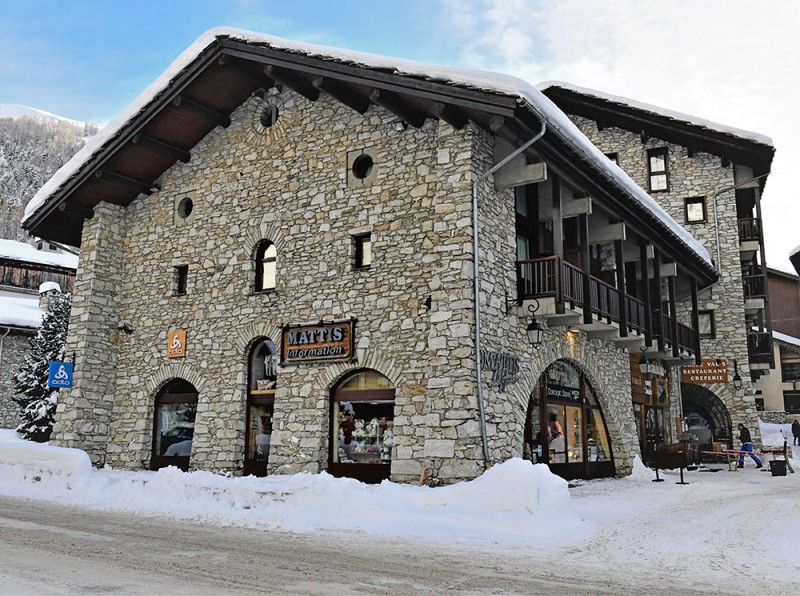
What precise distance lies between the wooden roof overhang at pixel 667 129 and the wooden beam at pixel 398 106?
49.9 ft

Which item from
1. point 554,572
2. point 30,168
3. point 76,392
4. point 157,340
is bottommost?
point 554,572

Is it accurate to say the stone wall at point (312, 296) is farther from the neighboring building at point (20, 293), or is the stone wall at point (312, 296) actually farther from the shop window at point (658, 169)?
the neighboring building at point (20, 293)

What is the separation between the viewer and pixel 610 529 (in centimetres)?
891

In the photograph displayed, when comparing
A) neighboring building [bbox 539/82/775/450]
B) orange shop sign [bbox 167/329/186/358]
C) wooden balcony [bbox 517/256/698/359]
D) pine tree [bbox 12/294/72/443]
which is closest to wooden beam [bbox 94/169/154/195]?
orange shop sign [bbox 167/329/186/358]

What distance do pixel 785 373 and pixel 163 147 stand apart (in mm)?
35595

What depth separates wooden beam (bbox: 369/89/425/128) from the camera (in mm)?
13164

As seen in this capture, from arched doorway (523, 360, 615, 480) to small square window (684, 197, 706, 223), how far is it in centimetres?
1205

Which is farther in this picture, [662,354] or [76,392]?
[662,354]

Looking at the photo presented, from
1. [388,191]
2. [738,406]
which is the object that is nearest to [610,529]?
[388,191]

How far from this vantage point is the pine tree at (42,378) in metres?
22.4

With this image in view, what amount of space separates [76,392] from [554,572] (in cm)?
1340

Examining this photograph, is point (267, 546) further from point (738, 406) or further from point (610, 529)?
point (738, 406)

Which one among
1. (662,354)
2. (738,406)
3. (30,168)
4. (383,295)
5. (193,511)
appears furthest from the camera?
(30,168)

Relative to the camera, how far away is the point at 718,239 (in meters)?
25.8
